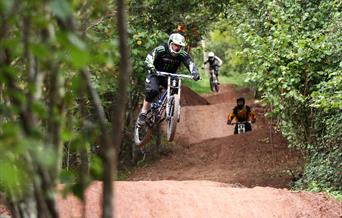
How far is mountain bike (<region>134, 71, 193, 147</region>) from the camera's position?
9964mm

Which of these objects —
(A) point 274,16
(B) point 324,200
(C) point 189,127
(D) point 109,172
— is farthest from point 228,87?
(D) point 109,172

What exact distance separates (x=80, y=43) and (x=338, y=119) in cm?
804

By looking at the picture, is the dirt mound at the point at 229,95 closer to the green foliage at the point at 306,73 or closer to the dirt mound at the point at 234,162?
the dirt mound at the point at 234,162

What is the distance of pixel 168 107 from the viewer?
1017 cm

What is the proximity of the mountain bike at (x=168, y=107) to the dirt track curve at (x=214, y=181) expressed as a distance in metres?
1.04

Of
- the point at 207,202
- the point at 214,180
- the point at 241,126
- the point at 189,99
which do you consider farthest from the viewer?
the point at 189,99

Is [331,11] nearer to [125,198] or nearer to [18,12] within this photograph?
[125,198]

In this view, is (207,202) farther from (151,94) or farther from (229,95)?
(229,95)

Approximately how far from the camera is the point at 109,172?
1.83 meters

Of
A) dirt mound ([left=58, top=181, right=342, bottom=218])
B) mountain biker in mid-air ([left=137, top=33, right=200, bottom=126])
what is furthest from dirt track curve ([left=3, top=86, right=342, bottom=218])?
mountain biker in mid-air ([left=137, top=33, right=200, bottom=126])

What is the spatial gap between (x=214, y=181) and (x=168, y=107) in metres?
2.42

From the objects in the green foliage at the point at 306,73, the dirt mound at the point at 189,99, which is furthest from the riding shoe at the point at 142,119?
the dirt mound at the point at 189,99

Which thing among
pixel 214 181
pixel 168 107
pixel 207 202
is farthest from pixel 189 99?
pixel 207 202

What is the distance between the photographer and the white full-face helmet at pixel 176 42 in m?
9.98
